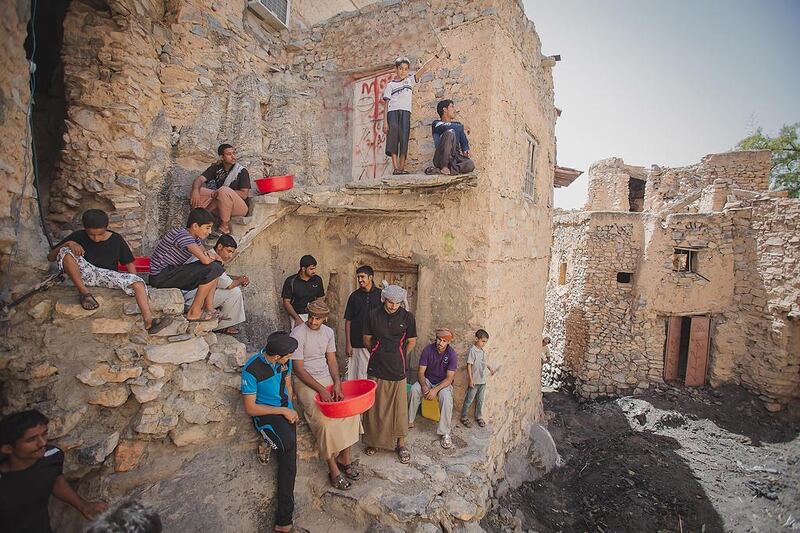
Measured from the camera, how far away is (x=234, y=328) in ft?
14.9

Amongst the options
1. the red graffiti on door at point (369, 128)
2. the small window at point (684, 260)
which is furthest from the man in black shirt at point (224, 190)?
the small window at point (684, 260)

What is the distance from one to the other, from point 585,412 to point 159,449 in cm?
1111

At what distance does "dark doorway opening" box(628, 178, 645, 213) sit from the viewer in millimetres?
17734

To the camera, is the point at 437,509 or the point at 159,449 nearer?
the point at 159,449

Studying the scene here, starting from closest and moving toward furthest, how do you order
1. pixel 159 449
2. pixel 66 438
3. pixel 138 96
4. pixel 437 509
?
pixel 66 438
pixel 159 449
pixel 437 509
pixel 138 96

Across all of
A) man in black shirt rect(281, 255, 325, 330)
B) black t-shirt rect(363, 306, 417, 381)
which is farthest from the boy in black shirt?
black t-shirt rect(363, 306, 417, 381)

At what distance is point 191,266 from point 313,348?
158 cm

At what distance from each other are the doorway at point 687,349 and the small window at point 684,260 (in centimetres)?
149

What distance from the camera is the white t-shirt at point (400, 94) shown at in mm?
5418

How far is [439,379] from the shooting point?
524 centimetres

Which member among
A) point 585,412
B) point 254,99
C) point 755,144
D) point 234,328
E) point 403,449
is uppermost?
A: point 755,144

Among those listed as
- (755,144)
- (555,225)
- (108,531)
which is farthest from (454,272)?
(755,144)

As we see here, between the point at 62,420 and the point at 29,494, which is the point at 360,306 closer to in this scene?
the point at 62,420

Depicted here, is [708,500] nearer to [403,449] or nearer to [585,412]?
[585,412]
